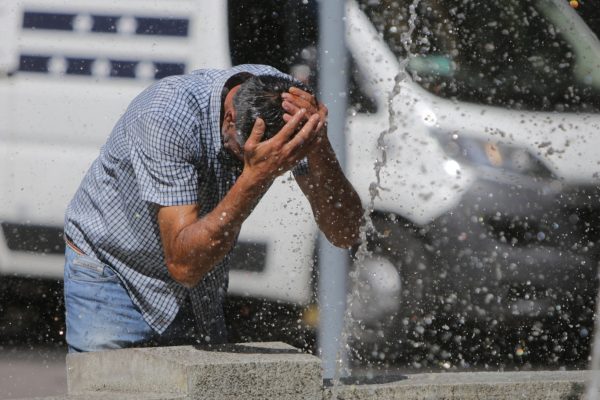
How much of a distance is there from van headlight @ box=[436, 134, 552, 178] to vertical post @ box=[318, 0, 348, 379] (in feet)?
2.84

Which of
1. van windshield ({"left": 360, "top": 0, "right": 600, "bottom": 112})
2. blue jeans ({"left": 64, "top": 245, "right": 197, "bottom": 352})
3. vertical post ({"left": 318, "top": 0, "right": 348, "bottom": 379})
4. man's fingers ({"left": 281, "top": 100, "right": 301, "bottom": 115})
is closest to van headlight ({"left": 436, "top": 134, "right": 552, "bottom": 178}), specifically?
van windshield ({"left": 360, "top": 0, "right": 600, "bottom": 112})

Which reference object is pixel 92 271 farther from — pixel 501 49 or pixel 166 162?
pixel 501 49

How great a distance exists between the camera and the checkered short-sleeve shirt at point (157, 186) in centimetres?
372

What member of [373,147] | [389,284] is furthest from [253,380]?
[389,284]

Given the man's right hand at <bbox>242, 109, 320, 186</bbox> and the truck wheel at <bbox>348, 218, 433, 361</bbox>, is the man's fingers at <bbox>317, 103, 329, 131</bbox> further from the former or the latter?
the truck wheel at <bbox>348, 218, 433, 361</bbox>

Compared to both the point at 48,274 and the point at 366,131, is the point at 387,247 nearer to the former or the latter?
the point at 366,131

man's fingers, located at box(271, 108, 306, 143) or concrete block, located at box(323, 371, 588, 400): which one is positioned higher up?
man's fingers, located at box(271, 108, 306, 143)

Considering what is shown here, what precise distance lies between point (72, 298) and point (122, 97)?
98.5 inches

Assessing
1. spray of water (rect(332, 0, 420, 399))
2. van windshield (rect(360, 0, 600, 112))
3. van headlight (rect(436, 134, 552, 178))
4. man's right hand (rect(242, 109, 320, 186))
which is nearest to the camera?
man's right hand (rect(242, 109, 320, 186))

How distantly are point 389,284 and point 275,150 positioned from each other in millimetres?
3162

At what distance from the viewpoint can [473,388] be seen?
3.90 metres

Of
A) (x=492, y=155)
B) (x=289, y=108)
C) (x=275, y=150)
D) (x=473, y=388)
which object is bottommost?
(x=473, y=388)

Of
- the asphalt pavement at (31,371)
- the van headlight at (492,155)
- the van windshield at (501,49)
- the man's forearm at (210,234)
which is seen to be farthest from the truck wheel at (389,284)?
the man's forearm at (210,234)

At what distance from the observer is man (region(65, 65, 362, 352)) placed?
12.0ft
